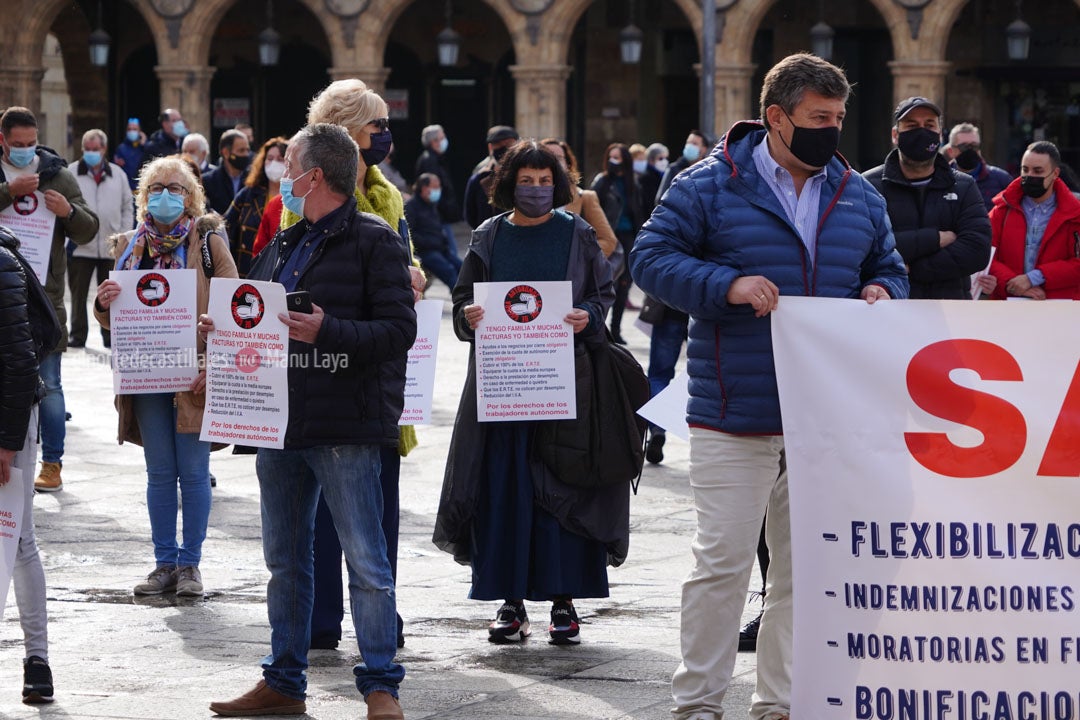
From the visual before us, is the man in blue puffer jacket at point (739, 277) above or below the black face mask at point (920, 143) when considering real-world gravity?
below

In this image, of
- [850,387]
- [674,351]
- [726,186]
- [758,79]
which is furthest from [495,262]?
[758,79]

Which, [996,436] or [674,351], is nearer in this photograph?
[996,436]

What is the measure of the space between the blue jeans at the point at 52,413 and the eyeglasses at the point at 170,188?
2351mm

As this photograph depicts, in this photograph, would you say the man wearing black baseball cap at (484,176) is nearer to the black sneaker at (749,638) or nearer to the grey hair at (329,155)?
the black sneaker at (749,638)

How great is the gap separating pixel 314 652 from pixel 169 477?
148 centimetres

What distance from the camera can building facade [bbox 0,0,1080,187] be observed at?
31188 mm

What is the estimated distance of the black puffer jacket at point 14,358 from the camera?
Result: 18.0 feet

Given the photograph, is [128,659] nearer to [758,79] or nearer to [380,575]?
[380,575]

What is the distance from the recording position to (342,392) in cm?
544

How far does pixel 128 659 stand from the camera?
251 inches

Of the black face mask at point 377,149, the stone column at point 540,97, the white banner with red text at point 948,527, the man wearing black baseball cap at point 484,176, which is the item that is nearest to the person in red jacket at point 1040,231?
the black face mask at point 377,149

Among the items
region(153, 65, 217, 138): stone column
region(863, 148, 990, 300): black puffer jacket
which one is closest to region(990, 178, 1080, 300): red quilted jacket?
region(863, 148, 990, 300): black puffer jacket

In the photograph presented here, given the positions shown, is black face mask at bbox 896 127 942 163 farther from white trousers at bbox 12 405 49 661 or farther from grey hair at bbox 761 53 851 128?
white trousers at bbox 12 405 49 661

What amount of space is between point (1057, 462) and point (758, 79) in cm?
3057
